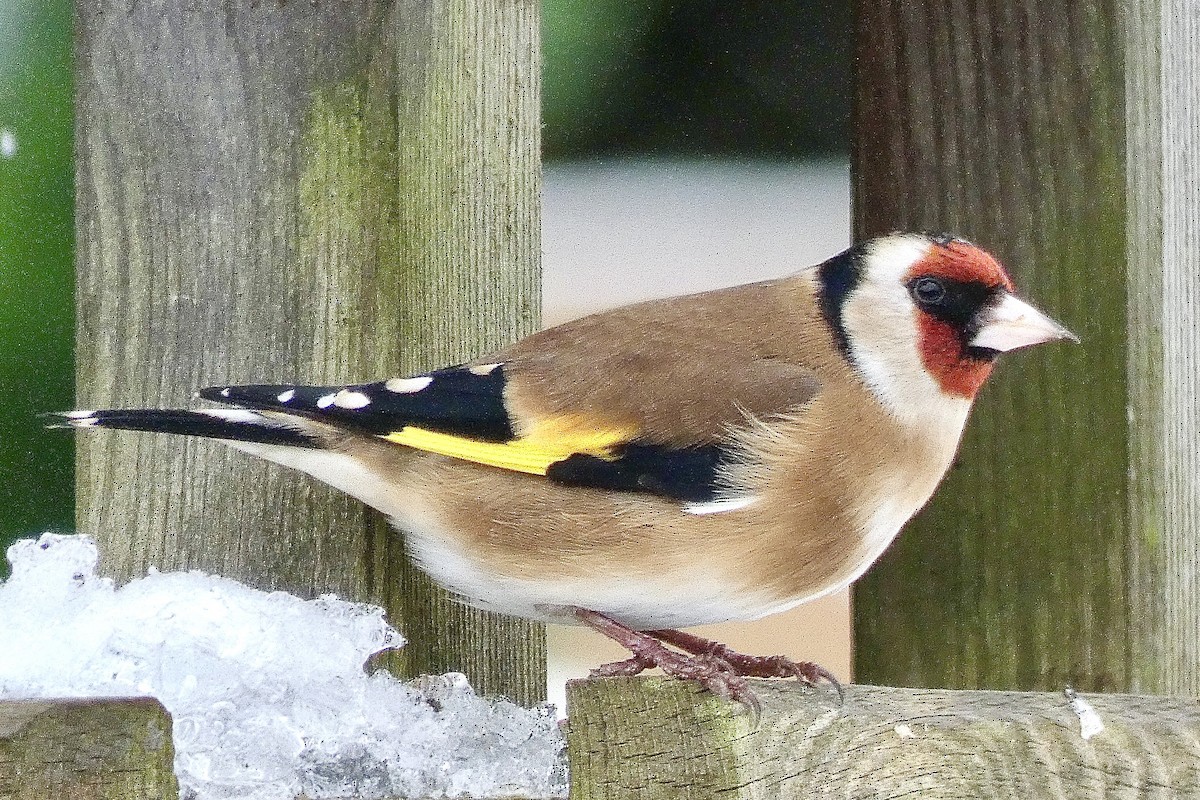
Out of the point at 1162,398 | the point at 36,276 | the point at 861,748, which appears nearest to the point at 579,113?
the point at 36,276

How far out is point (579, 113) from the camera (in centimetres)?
247

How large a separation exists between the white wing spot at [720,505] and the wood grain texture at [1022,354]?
12.1 inches

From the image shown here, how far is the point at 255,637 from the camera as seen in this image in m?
1.80

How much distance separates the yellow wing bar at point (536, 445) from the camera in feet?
6.56

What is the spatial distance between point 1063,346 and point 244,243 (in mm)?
1069

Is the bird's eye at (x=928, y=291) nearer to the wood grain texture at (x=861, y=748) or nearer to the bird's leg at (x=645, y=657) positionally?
the bird's leg at (x=645, y=657)

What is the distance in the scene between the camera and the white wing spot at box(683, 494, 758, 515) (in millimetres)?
1965

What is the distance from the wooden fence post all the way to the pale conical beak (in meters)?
0.06

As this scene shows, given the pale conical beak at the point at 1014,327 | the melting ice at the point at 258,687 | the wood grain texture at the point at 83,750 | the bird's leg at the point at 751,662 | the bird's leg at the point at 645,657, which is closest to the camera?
the wood grain texture at the point at 83,750

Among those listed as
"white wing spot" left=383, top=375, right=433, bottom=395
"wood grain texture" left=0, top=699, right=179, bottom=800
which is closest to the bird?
"white wing spot" left=383, top=375, right=433, bottom=395

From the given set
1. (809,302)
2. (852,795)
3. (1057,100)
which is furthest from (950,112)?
(852,795)

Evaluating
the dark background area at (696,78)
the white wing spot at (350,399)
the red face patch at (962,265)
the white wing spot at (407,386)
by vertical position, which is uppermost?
the dark background area at (696,78)

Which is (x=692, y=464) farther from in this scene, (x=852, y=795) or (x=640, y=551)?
(x=852, y=795)

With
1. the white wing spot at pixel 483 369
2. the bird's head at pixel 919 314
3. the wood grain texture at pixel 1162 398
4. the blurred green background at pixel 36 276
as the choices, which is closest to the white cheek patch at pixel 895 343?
the bird's head at pixel 919 314
